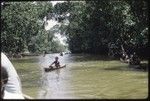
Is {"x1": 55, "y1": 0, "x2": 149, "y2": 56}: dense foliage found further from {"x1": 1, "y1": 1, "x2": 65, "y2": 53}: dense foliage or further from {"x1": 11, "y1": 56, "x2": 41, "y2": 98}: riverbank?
{"x1": 11, "y1": 56, "x2": 41, "y2": 98}: riverbank

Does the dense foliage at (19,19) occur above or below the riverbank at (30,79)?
above

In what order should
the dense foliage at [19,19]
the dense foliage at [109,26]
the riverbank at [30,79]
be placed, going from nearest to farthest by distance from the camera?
the riverbank at [30,79], the dense foliage at [109,26], the dense foliage at [19,19]

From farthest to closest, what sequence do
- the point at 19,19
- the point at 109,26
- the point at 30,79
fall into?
1. the point at 19,19
2. the point at 109,26
3. the point at 30,79

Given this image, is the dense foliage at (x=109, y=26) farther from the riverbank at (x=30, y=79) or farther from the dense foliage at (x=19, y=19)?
the riverbank at (x=30, y=79)

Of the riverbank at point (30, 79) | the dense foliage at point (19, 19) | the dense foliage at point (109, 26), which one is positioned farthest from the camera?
the dense foliage at point (19, 19)

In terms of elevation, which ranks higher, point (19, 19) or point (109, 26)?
point (19, 19)

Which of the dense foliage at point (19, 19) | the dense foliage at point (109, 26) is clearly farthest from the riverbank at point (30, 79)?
the dense foliage at point (19, 19)

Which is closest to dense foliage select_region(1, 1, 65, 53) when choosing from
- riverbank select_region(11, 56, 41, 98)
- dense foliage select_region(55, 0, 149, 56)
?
dense foliage select_region(55, 0, 149, 56)

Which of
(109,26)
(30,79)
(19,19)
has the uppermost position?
(19,19)

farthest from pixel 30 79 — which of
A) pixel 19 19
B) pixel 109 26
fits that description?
pixel 19 19

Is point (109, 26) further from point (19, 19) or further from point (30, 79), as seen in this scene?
point (30, 79)

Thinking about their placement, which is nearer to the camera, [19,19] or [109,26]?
[109,26]

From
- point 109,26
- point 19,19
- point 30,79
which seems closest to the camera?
point 30,79

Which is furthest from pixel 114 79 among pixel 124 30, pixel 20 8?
pixel 20 8
